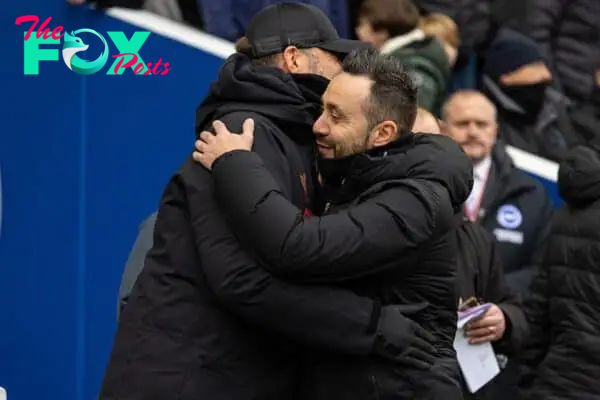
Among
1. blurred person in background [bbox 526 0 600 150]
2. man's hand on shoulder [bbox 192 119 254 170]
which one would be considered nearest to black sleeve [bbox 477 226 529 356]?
man's hand on shoulder [bbox 192 119 254 170]

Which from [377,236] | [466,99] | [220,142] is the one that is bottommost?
[466,99]

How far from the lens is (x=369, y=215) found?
294 cm

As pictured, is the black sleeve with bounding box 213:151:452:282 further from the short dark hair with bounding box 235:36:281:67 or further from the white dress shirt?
the white dress shirt

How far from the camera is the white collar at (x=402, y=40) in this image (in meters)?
6.07

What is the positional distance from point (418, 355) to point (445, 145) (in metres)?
0.53

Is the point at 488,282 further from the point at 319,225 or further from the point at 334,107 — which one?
the point at 319,225

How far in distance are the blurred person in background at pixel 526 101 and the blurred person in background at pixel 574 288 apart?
1995mm

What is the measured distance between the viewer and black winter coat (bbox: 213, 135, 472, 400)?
9.55 ft

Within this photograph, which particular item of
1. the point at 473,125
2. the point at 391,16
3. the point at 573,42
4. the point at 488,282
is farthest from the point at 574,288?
the point at 573,42

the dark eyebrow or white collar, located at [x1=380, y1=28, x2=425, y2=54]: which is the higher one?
the dark eyebrow

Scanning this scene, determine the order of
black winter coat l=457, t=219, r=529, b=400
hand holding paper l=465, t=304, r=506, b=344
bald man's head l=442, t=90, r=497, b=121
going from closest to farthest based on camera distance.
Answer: hand holding paper l=465, t=304, r=506, b=344 < black winter coat l=457, t=219, r=529, b=400 < bald man's head l=442, t=90, r=497, b=121

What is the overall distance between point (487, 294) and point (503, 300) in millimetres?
86

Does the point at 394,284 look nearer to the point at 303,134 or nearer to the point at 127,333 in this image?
the point at 303,134

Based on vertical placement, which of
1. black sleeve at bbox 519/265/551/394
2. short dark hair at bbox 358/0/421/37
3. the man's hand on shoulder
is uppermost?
the man's hand on shoulder
